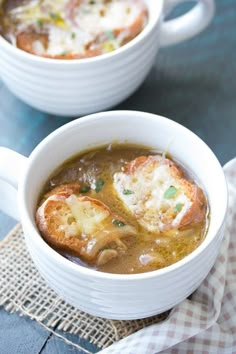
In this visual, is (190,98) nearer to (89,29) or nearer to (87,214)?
(89,29)

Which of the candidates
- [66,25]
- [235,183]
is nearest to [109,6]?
[66,25]

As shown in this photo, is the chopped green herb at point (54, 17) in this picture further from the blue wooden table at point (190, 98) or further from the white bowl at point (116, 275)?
the white bowl at point (116, 275)

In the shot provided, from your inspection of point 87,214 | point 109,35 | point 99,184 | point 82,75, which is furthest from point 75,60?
point 87,214

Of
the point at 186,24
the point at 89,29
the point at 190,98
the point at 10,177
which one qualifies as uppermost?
the point at 10,177

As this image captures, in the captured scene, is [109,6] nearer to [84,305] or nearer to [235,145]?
[235,145]

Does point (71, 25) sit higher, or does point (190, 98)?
point (71, 25)

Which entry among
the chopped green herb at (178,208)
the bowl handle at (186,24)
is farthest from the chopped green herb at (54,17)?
the chopped green herb at (178,208)
